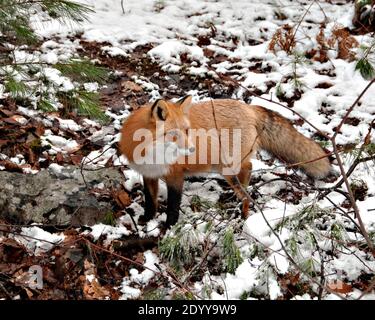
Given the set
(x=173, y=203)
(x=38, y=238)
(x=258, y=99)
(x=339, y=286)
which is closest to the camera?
(x=339, y=286)

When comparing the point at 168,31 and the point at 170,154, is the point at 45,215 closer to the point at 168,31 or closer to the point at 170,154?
the point at 170,154

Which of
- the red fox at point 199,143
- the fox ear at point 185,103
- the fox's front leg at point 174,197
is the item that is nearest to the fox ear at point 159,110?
the red fox at point 199,143

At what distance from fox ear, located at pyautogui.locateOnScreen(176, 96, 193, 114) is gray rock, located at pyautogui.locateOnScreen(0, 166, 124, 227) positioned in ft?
Result: 4.06

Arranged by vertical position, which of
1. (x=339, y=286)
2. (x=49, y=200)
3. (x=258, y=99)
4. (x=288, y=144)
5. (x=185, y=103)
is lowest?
(x=339, y=286)

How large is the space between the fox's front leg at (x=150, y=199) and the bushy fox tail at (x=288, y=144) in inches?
47.9

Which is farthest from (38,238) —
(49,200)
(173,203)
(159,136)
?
(159,136)

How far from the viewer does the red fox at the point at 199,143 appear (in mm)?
4387

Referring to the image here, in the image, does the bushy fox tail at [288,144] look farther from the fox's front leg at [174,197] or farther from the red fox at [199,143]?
the fox's front leg at [174,197]

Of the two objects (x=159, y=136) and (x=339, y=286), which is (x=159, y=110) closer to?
(x=159, y=136)

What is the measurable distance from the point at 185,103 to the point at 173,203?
0.99m

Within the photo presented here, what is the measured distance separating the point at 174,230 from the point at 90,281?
82cm

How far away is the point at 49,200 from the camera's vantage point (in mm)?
4473

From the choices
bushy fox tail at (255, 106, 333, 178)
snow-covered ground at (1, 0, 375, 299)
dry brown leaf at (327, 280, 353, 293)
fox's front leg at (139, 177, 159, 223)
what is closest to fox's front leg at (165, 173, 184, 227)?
snow-covered ground at (1, 0, 375, 299)
